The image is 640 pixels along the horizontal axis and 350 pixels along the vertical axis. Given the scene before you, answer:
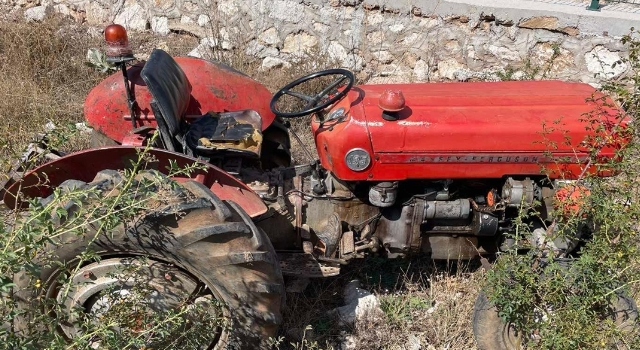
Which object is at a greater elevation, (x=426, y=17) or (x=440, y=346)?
(x=426, y=17)

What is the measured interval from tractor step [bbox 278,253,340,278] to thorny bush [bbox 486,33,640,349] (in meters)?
0.80

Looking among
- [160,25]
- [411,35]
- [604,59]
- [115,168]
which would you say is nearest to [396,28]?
[411,35]

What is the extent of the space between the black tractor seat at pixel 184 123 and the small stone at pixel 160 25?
320 cm

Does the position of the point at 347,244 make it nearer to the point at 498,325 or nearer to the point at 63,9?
the point at 498,325

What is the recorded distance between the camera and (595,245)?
2.32 meters

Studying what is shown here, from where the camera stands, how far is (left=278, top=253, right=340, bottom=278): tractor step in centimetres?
280

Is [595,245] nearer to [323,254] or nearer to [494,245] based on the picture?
[494,245]

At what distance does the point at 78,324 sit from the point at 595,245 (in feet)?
7.01

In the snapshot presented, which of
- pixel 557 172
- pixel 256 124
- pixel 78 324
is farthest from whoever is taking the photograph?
pixel 256 124

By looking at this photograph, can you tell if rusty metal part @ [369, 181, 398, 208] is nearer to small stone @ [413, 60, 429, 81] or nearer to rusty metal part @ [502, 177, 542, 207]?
rusty metal part @ [502, 177, 542, 207]

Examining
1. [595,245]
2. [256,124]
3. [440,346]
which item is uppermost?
[256,124]

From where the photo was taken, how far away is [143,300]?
226cm

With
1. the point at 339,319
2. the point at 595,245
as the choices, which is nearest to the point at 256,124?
the point at 339,319

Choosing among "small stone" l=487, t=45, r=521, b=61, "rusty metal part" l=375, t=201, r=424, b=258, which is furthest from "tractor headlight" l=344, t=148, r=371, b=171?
"small stone" l=487, t=45, r=521, b=61
